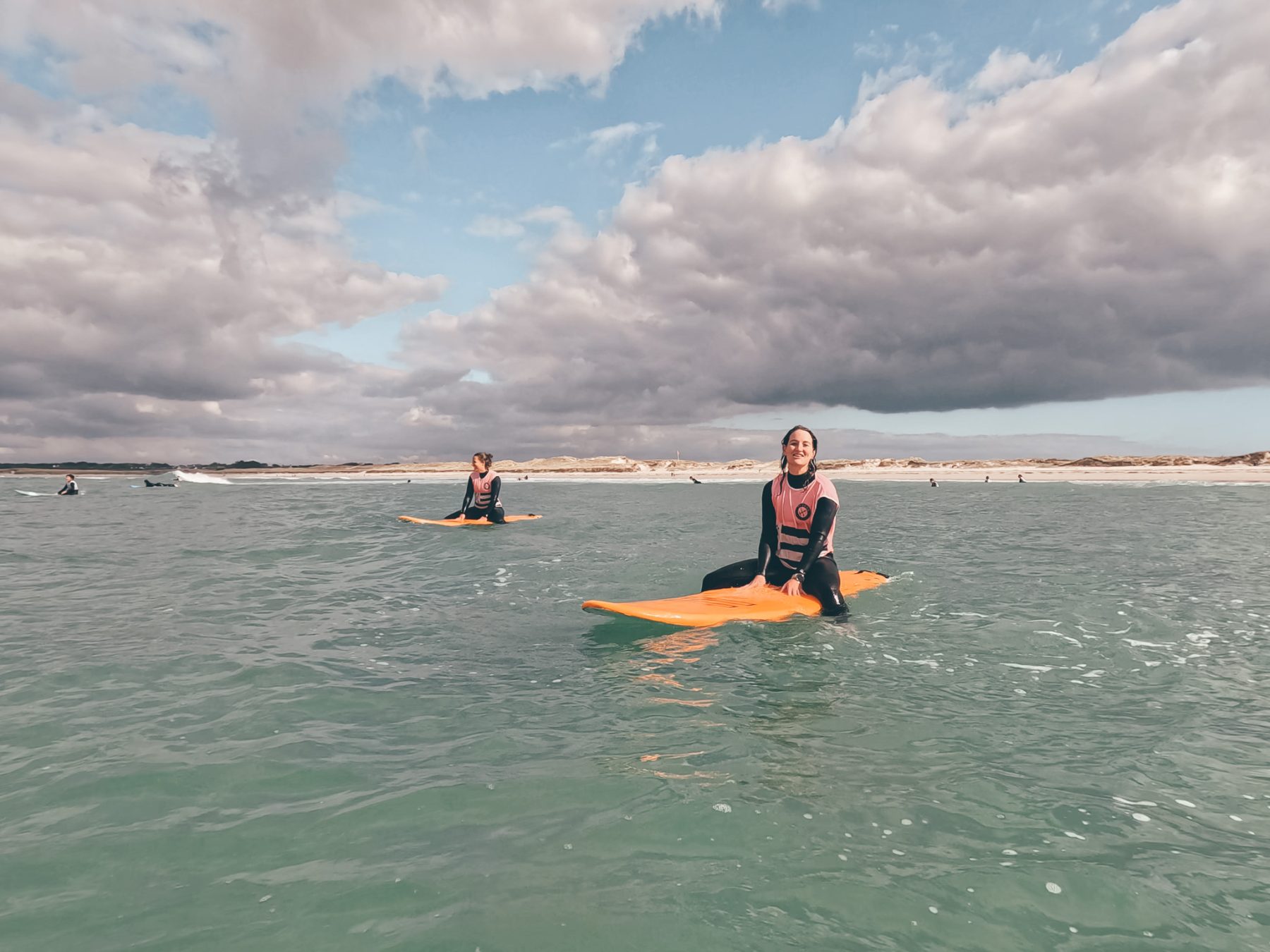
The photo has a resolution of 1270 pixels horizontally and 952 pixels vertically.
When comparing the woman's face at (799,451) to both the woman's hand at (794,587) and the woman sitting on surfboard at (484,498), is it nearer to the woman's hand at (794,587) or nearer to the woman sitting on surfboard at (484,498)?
the woman's hand at (794,587)

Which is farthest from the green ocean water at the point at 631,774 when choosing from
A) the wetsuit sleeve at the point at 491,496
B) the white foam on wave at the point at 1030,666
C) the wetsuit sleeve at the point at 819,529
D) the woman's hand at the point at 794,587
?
the wetsuit sleeve at the point at 491,496

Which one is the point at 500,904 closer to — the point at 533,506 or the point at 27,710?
the point at 27,710

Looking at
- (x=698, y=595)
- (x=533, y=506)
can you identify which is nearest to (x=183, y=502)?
(x=533, y=506)

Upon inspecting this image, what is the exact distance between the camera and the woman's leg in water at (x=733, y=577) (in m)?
11.1

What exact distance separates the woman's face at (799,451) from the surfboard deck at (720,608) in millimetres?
2024

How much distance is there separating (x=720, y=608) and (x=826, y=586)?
1792 mm

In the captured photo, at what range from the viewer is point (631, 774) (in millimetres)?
5078

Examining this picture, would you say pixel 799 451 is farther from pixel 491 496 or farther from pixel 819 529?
pixel 491 496

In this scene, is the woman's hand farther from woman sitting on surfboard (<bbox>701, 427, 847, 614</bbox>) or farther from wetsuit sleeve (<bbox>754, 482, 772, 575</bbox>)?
wetsuit sleeve (<bbox>754, 482, 772, 575</bbox>)

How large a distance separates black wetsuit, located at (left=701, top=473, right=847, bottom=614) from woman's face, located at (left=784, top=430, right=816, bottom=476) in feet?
0.75

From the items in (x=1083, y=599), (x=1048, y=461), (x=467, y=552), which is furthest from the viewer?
(x=1048, y=461)

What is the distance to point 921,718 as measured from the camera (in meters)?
6.22

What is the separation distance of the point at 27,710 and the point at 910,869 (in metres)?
8.23

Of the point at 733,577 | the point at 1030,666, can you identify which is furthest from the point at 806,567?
the point at 1030,666
